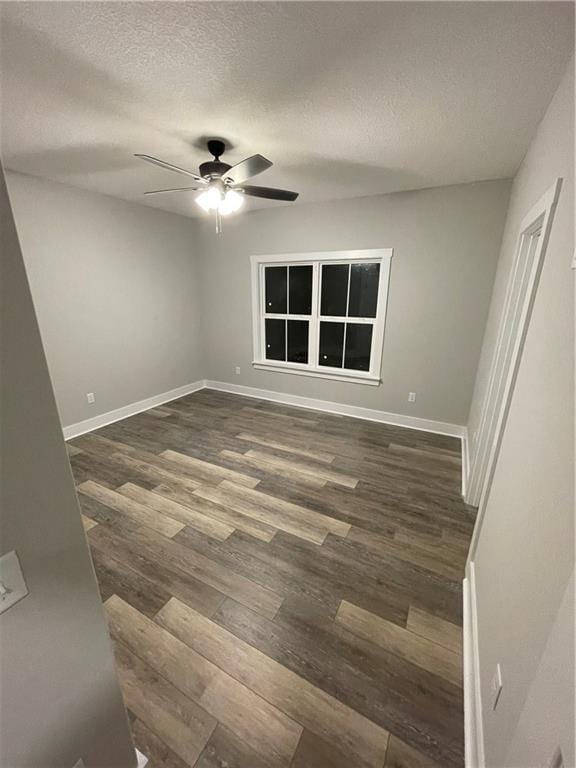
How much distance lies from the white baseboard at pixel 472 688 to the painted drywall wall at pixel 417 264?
7.18 ft

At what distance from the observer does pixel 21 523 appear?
1.92 ft

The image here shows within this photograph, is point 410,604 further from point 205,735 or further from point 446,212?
point 446,212

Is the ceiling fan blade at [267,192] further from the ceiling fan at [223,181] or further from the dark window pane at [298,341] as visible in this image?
the dark window pane at [298,341]

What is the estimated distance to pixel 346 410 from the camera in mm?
3986

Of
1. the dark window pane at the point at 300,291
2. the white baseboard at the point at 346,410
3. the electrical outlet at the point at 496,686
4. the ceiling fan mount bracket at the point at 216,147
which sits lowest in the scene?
the white baseboard at the point at 346,410

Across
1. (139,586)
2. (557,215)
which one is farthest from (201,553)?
(557,215)

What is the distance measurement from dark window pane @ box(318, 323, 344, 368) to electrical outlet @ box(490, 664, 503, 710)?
3.21 meters

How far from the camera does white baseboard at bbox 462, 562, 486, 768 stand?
1.04 m

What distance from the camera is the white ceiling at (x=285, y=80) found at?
1153 mm

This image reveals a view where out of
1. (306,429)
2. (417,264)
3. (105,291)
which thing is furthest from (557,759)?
(105,291)

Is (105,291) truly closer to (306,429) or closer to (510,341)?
(306,429)

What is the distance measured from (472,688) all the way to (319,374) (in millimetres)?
3169

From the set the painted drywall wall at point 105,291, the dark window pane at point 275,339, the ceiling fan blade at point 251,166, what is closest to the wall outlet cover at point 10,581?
the ceiling fan blade at point 251,166

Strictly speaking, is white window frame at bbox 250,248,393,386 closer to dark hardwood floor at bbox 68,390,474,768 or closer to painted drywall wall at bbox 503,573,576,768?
dark hardwood floor at bbox 68,390,474,768
